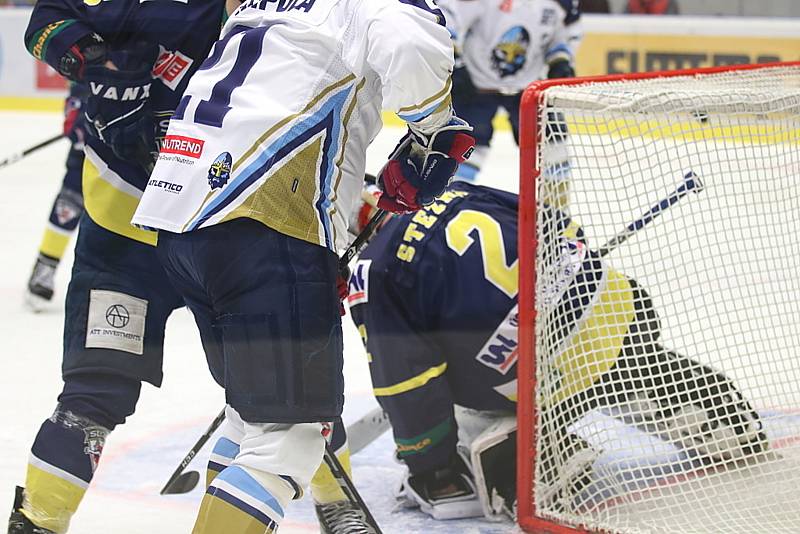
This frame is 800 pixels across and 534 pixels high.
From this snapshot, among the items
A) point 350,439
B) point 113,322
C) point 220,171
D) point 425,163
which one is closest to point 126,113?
point 113,322

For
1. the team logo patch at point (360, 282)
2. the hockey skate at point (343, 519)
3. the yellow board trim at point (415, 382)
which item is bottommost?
the hockey skate at point (343, 519)

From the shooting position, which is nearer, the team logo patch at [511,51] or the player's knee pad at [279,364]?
the player's knee pad at [279,364]

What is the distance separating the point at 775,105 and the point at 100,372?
1.17 metres

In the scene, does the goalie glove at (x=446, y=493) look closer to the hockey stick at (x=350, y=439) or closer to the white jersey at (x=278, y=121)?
the hockey stick at (x=350, y=439)

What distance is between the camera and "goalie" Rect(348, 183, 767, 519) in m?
2.10

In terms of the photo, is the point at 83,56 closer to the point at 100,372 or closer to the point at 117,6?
the point at 117,6

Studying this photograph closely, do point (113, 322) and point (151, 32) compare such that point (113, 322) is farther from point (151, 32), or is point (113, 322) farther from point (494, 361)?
point (494, 361)

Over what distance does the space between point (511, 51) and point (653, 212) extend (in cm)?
229

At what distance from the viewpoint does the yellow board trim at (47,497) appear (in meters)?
1.88

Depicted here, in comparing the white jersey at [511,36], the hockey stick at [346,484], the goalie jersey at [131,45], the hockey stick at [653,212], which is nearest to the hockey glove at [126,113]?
the goalie jersey at [131,45]

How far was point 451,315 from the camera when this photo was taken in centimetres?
215

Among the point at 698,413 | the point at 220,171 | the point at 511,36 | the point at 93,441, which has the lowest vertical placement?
the point at 93,441

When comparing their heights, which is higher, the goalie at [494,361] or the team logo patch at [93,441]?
the goalie at [494,361]

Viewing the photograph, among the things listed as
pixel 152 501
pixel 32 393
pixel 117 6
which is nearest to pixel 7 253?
pixel 32 393
